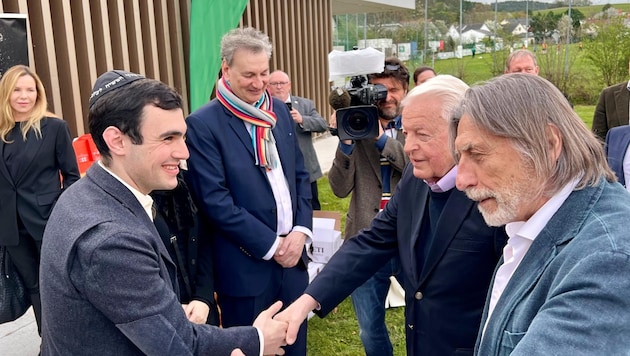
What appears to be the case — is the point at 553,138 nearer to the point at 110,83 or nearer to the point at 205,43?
the point at 110,83

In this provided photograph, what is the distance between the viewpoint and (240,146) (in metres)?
2.54

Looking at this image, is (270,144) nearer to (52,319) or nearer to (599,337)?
(52,319)

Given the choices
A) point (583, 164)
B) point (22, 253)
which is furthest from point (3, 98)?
point (583, 164)

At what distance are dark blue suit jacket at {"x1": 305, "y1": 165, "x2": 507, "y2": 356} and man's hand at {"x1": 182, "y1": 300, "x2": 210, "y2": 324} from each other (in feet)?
2.70

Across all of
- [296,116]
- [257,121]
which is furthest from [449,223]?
[296,116]

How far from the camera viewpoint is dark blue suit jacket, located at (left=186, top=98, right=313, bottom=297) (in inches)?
97.4

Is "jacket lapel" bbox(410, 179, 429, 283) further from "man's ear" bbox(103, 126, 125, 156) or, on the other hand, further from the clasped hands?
"man's ear" bbox(103, 126, 125, 156)

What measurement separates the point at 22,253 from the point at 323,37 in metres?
9.31

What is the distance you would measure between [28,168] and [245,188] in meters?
1.76

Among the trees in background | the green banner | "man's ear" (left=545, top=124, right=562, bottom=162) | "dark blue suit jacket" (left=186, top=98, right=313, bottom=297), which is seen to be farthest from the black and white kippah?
the trees in background

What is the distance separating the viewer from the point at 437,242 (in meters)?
1.71

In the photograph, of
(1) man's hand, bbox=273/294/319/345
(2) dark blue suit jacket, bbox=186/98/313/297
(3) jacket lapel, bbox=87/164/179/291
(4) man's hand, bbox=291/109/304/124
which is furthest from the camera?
(4) man's hand, bbox=291/109/304/124

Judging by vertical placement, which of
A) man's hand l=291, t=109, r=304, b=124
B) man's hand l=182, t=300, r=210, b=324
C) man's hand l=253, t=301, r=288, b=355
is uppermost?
man's hand l=291, t=109, r=304, b=124

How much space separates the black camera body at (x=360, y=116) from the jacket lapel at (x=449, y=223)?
103cm
